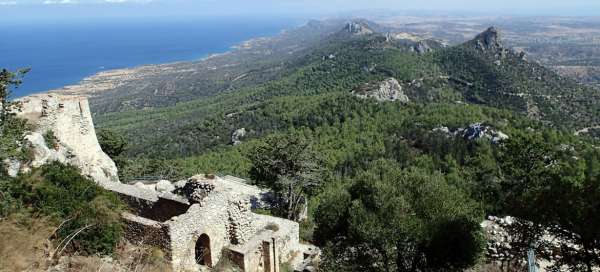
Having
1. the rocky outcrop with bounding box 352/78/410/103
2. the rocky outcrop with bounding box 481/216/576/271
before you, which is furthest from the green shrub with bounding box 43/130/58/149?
the rocky outcrop with bounding box 352/78/410/103

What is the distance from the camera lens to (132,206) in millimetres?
16953

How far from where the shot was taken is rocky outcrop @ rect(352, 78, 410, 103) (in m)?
90.9

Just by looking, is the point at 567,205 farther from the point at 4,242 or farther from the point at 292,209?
the point at 292,209

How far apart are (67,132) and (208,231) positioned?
11.8 meters

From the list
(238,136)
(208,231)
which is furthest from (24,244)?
(238,136)

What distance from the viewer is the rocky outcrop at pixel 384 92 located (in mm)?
90900

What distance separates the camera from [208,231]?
44.6 feet

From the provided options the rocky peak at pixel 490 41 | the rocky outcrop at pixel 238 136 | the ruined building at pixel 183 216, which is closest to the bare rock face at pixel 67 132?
the ruined building at pixel 183 216

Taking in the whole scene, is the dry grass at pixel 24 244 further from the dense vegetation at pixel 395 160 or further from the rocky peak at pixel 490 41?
the rocky peak at pixel 490 41

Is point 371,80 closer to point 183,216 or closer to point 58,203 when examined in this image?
point 183,216

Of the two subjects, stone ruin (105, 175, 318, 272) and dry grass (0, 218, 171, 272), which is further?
stone ruin (105, 175, 318, 272)

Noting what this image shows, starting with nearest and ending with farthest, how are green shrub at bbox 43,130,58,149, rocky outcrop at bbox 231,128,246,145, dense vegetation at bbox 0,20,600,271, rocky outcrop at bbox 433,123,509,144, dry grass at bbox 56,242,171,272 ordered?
1. dry grass at bbox 56,242,171,272
2. dense vegetation at bbox 0,20,600,271
3. green shrub at bbox 43,130,58,149
4. rocky outcrop at bbox 433,123,509,144
5. rocky outcrop at bbox 231,128,246,145

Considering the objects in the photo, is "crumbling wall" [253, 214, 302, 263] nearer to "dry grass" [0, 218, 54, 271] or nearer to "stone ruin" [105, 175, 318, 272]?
"stone ruin" [105, 175, 318, 272]

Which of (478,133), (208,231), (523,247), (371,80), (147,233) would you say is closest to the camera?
(147,233)
